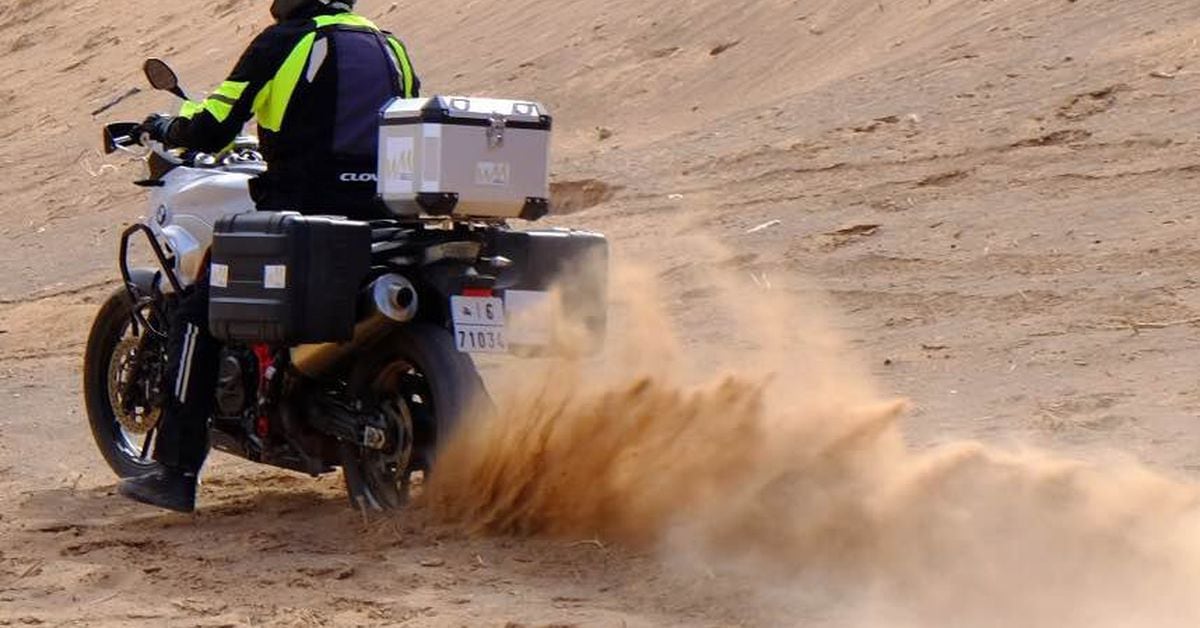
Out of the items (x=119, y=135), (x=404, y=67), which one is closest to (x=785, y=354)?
(x=404, y=67)

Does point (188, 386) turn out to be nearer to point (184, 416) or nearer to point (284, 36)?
point (184, 416)

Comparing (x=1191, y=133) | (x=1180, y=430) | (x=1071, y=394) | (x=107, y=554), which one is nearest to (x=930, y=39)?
(x=1191, y=133)

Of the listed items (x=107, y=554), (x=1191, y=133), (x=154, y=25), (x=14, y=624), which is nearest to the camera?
(x=14, y=624)

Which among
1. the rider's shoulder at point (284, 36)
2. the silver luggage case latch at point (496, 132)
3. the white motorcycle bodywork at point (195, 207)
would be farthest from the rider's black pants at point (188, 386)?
the silver luggage case latch at point (496, 132)

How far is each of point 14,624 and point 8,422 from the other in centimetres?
403

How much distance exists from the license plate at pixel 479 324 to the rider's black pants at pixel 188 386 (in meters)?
1.08

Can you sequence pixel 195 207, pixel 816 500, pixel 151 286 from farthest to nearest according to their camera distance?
pixel 151 286 → pixel 195 207 → pixel 816 500

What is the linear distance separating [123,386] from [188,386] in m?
0.81

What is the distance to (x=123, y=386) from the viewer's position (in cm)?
793

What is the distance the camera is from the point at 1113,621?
514cm

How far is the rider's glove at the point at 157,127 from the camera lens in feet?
24.6

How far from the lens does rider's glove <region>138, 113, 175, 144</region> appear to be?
7.49 metres

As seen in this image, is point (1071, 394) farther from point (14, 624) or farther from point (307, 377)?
point (14, 624)

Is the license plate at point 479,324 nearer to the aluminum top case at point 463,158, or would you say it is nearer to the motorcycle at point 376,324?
the motorcycle at point 376,324
